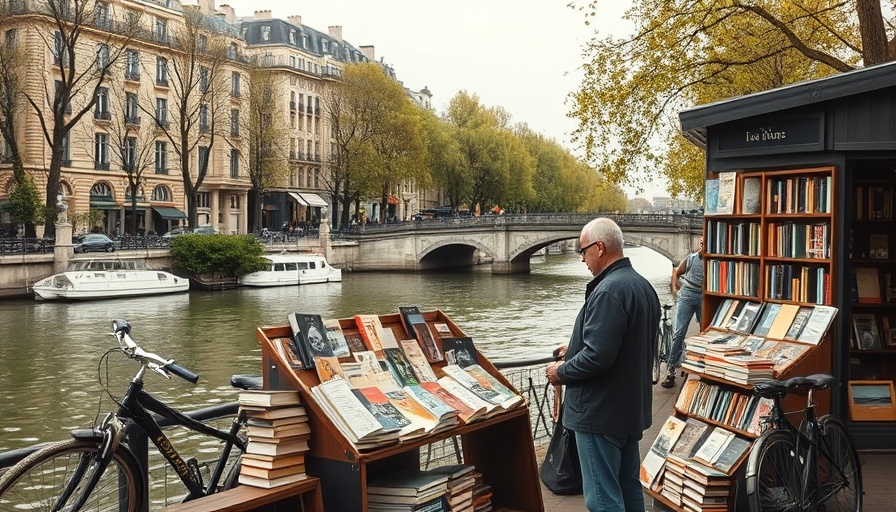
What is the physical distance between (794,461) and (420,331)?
2111 mm

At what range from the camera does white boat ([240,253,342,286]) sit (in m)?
41.9

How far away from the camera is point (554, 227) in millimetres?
53125

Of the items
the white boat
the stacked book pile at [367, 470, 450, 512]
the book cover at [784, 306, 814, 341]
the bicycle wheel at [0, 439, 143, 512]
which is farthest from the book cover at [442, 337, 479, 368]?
the white boat

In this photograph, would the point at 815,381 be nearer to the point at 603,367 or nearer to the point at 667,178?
the point at 603,367

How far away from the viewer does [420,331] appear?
16.4 ft

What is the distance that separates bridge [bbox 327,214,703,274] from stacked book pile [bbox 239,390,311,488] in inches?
1816

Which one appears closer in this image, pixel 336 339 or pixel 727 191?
pixel 336 339

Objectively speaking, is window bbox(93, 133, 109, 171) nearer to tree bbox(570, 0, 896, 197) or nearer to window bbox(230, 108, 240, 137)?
window bbox(230, 108, 240, 137)

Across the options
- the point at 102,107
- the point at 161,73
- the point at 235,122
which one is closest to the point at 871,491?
A: the point at 102,107

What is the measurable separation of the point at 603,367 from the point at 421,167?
176ft

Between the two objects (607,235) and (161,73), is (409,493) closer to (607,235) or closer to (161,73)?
(607,235)

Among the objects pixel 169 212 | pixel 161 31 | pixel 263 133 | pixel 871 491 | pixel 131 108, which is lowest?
pixel 871 491

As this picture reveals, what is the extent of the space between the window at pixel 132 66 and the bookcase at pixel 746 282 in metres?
46.9

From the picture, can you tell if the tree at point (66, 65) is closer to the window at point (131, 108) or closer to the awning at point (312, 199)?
the window at point (131, 108)
